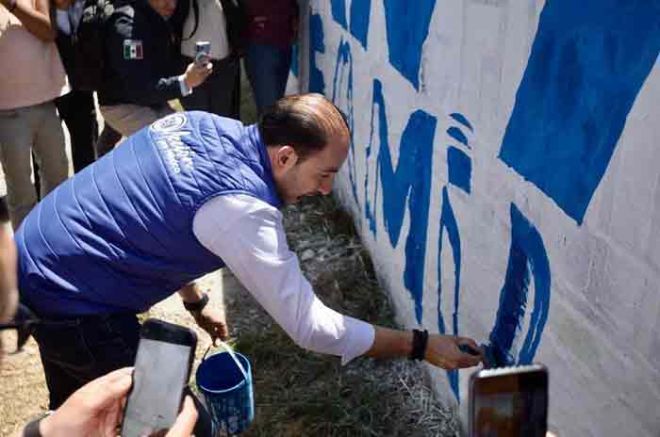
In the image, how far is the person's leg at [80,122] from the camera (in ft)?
13.9

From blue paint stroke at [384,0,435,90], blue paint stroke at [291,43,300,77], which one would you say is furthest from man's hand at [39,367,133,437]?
blue paint stroke at [291,43,300,77]

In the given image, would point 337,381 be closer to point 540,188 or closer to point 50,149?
point 540,188

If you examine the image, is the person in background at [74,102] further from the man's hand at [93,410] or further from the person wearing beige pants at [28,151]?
the man's hand at [93,410]

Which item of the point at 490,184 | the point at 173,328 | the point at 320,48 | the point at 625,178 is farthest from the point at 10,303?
the point at 320,48

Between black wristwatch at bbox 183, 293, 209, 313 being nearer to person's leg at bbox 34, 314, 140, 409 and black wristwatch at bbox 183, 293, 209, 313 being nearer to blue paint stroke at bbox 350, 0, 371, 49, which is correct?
person's leg at bbox 34, 314, 140, 409

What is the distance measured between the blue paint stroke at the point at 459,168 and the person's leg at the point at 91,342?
109 centimetres

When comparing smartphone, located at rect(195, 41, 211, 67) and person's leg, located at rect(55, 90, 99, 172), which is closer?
smartphone, located at rect(195, 41, 211, 67)

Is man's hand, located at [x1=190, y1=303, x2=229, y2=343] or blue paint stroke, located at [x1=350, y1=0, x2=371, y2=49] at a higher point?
blue paint stroke, located at [x1=350, y1=0, x2=371, y2=49]

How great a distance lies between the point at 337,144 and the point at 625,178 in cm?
80

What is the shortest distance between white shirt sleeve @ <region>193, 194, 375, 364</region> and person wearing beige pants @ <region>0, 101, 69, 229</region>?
2.13 meters

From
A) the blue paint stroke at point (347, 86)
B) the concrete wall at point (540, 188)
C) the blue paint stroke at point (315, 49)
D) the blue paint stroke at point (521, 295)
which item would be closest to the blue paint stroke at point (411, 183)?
the concrete wall at point (540, 188)

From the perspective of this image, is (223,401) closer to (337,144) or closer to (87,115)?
Answer: (337,144)

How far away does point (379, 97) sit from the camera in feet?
11.7

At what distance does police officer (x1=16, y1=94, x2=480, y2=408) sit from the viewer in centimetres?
202
